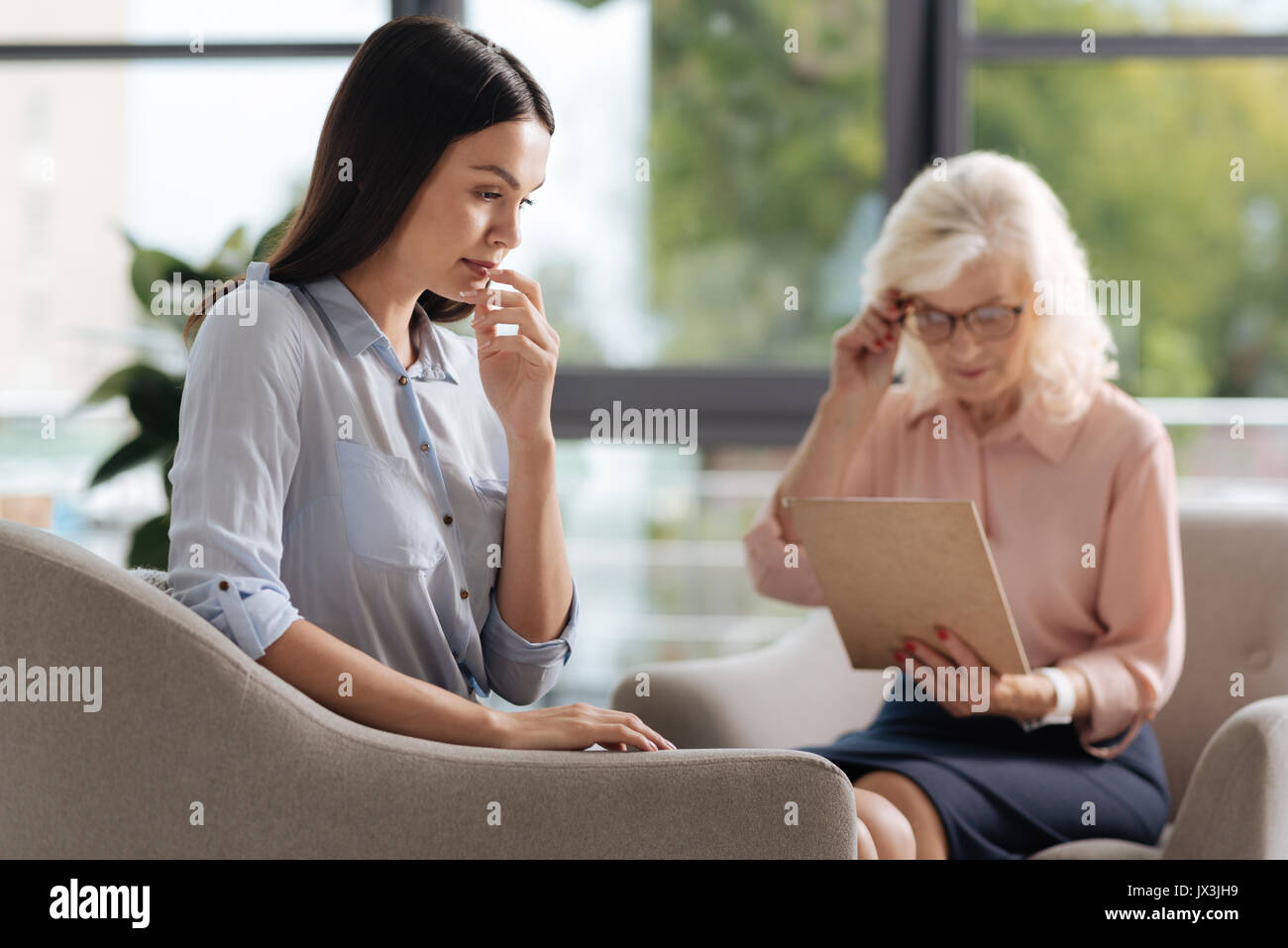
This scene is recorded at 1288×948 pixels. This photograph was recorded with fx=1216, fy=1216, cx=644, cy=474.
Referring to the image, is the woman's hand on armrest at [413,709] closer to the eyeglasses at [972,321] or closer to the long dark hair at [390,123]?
the long dark hair at [390,123]

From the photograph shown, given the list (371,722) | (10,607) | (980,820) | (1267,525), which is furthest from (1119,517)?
(10,607)

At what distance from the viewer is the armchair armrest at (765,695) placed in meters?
1.73

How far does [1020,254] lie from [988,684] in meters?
0.62

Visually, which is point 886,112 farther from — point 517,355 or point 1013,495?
point 517,355

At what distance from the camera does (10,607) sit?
0.96m

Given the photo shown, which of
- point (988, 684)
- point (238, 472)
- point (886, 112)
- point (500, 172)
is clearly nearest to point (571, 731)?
point (238, 472)

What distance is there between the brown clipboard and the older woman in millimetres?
30

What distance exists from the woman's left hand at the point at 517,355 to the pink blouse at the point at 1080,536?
26.7 inches

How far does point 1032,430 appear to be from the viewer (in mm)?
1778

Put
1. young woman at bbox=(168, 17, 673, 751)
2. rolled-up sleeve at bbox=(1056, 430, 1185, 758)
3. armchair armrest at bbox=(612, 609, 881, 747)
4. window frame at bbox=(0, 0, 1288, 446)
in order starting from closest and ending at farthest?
young woman at bbox=(168, 17, 673, 751) → rolled-up sleeve at bbox=(1056, 430, 1185, 758) → armchair armrest at bbox=(612, 609, 881, 747) → window frame at bbox=(0, 0, 1288, 446)

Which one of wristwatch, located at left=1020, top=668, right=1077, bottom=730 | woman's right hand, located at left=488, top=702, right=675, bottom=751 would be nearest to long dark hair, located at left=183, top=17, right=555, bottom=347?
woman's right hand, located at left=488, top=702, right=675, bottom=751

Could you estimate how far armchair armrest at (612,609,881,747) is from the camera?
173 centimetres

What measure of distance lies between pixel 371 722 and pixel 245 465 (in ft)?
0.83

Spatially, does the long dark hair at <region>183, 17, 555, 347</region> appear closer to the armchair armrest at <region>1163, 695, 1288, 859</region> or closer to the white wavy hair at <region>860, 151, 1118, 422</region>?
the white wavy hair at <region>860, 151, 1118, 422</region>
